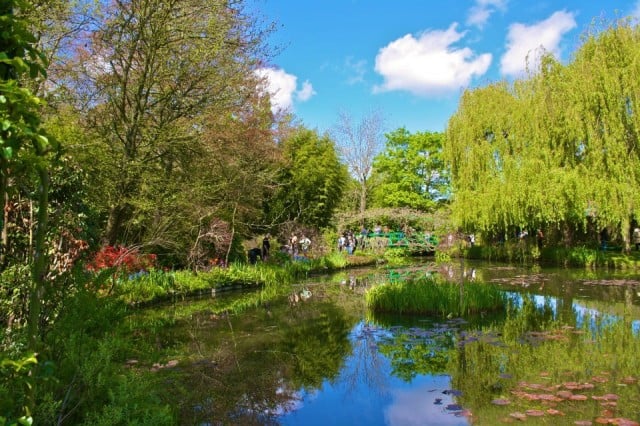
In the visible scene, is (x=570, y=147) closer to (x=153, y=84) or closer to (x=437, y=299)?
(x=437, y=299)

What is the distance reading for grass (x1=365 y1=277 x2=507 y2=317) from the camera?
357 inches

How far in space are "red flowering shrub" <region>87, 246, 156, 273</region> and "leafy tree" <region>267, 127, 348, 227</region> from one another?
332 inches

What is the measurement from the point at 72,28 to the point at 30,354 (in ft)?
30.9

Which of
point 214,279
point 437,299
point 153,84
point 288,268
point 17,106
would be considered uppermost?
point 153,84

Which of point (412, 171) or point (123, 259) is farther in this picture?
point (412, 171)

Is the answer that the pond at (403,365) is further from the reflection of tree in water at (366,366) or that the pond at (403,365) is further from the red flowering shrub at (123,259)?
the red flowering shrub at (123,259)

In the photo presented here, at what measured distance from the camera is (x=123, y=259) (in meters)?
10.0

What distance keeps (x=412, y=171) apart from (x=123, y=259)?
27347 millimetres

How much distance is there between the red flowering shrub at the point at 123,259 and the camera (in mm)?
9008

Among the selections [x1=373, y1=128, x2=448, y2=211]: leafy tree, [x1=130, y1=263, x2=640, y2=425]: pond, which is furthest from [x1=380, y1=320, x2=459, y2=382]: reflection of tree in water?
[x1=373, y1=128, x2=448, y2=211]: leafy tree

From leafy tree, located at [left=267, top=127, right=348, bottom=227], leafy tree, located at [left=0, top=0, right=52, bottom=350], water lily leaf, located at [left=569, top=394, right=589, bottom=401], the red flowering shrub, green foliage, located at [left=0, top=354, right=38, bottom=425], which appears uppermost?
leafy tree, located at [left=267, top=127, right=348, bottom=227]

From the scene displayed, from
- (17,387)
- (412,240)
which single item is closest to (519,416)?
(17,387)

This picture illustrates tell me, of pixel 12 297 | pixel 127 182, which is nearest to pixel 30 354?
pixel 12 297

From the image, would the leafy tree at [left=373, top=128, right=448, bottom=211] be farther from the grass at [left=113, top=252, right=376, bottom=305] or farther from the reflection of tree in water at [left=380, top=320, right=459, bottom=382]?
the reflection of tree in water at [left=380, top=320, right=459, bottom=382]
